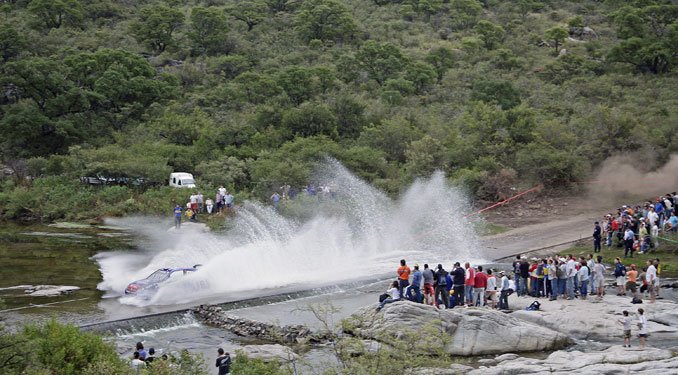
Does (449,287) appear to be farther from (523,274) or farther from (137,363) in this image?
(137,363)

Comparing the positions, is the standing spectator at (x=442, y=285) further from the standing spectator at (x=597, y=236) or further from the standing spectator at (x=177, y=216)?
the standing spectator at (x=177, y=216)

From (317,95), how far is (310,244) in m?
30.9

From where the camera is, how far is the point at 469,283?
30.5m

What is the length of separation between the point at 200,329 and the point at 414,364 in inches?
534

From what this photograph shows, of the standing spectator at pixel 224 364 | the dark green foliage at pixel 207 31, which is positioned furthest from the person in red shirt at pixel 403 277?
the dark green foliage at pixel 207 31

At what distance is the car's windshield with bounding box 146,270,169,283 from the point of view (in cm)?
3334

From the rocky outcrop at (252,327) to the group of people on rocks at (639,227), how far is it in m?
16.3

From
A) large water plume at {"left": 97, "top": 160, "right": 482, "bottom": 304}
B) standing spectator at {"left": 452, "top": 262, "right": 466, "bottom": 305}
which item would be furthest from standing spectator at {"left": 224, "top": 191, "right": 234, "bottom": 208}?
standing spectator at {"left": 452, "top": 262, "right": 466, "bottom": 305}

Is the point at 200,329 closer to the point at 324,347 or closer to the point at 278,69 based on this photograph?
the point at 324,347

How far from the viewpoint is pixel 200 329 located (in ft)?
97.6

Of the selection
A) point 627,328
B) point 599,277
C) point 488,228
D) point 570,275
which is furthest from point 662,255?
point 627,328

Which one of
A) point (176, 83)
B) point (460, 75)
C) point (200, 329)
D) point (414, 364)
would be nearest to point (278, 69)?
point (176, 83)

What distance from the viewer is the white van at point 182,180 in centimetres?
5584

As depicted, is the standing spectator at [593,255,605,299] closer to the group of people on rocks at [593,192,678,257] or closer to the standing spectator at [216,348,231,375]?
the group of people on rocks at [593,192,678,257]
